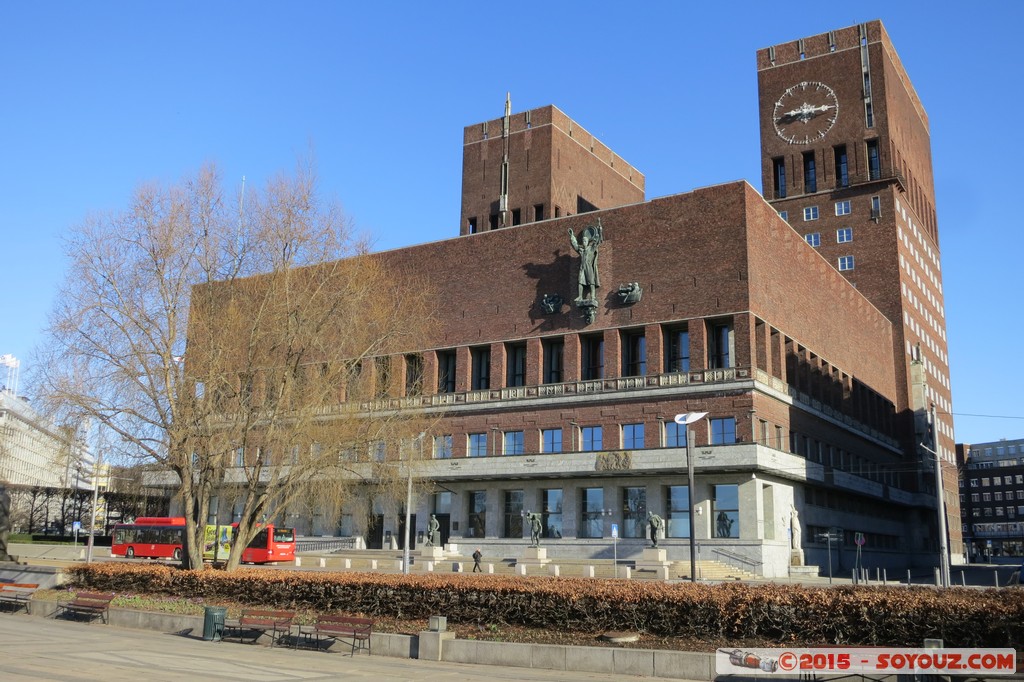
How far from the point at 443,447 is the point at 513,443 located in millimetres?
5694

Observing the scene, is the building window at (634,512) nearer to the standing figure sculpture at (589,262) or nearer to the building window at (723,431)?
the building window at (723,431)

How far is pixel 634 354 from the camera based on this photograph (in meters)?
56.9

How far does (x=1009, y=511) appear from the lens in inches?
6496

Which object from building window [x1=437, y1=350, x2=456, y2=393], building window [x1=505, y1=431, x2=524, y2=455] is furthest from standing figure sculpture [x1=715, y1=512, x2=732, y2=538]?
building window [x1=437, y1=350, x2=456, y2=393]

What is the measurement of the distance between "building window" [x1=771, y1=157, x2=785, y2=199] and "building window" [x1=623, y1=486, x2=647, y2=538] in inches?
1807

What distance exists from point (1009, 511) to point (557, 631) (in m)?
171

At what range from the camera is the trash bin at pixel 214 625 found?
897 inches

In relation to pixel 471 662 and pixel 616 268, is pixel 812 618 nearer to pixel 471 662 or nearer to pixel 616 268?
pixel 471 662

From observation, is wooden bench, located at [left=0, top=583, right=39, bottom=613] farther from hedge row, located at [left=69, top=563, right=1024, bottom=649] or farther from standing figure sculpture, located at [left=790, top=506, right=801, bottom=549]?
standing figure sculpture, located at [left=790, top=506, right=801, bottom=549]

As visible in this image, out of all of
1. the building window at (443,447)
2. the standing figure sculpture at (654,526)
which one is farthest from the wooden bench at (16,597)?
the building window at (443,447)

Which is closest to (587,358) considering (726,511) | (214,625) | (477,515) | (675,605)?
(477,515)

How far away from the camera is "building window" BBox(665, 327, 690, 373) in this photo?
55.0 m

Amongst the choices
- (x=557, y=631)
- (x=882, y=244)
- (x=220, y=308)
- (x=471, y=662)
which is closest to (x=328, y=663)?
(x=471, y=662)

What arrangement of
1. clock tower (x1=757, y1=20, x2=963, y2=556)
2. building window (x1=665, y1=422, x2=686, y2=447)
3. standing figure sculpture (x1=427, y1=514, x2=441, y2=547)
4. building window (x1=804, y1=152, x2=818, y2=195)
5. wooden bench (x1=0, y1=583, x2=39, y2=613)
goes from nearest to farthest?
wooden bench (x1=0, y1=583, x2=39, y2=613), building window (x1=665, y1=422, x2=686, y2=447), standing figure sculpture (x1=427, y1=514, x2=441, y2=547), clock tower (x1=757, y1=20, x2=963, y2=556), building window (x1=804, y1=152, x2=818, y2=195)
